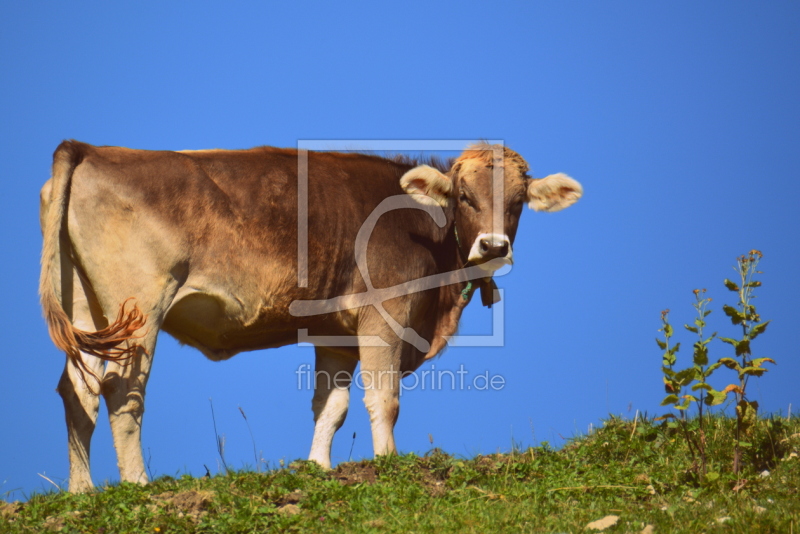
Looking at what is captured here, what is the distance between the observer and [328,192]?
873 centimetres

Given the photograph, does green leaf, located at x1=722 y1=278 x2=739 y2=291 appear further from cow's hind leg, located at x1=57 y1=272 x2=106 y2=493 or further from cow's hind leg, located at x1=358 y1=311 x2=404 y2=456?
cow's hind leg, located at x1=57 y1=272 x2=106 y2=493

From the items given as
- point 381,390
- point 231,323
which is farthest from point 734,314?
point 231,323

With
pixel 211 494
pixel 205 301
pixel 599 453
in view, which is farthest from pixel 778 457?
pixel 205 301

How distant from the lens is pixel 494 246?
8.62 meters

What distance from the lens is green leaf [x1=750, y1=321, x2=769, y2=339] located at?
20.5 feet

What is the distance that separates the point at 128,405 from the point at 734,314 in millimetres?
5065

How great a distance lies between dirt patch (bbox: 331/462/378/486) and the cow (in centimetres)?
159

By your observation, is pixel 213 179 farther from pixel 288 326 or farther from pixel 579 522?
pixel 579 522

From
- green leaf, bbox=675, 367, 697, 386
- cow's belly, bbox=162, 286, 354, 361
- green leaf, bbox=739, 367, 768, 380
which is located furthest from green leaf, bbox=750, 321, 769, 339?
cow's belly, bbox=162, 286, 354, 361

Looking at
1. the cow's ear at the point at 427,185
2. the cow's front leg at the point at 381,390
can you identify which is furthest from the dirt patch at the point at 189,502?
the cow's ear at the point at 427,185

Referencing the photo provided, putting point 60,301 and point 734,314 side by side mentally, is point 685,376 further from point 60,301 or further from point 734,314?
point 60,301

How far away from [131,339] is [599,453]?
14.0ft

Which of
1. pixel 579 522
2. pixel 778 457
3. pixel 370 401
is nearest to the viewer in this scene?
pixel 579 522

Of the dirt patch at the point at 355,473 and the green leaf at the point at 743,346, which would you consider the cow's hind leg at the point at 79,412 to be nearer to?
the dirt patch at the point at 355,473
